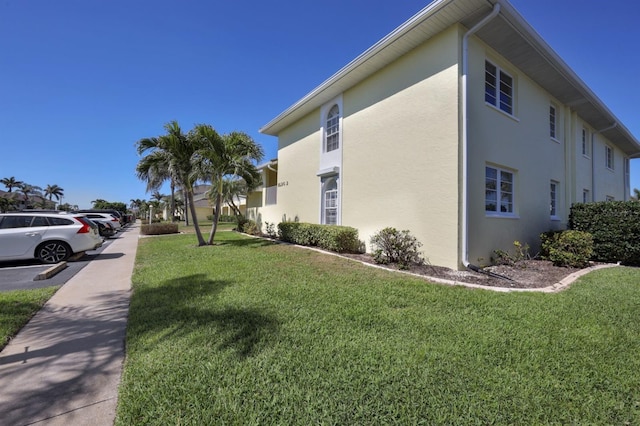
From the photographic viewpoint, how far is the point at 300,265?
770cm

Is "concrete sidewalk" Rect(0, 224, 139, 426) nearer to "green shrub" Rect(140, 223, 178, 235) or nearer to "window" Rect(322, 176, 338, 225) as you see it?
"window" Rect(322, 176, 338, 225)

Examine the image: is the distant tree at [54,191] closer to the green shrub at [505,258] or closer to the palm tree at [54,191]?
the palm tree at [54,191]

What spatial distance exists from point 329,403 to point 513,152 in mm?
9700

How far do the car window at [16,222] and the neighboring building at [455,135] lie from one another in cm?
969

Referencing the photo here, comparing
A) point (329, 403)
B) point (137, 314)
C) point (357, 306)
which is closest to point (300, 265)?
point (357, 306)

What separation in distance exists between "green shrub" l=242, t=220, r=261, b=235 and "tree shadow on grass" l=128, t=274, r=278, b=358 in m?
12.6

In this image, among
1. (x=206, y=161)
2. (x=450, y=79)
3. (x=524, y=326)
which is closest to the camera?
(x=524, y=326)

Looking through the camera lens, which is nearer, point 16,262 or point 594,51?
point 16,262

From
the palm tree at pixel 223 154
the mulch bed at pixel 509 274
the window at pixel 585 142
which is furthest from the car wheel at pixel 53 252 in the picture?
the window at pixel 585 142

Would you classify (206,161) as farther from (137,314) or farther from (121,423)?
(121,423)

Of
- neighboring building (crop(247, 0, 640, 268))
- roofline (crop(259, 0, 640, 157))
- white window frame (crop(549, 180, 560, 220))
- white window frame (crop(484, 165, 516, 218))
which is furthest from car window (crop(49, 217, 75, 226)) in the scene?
white window frame (crop(549, 180, 560, 220))

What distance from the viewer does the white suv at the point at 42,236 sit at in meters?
8.18

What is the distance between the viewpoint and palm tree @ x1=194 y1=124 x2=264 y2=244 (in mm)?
11867

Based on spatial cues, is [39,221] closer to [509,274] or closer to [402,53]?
[402,53]
